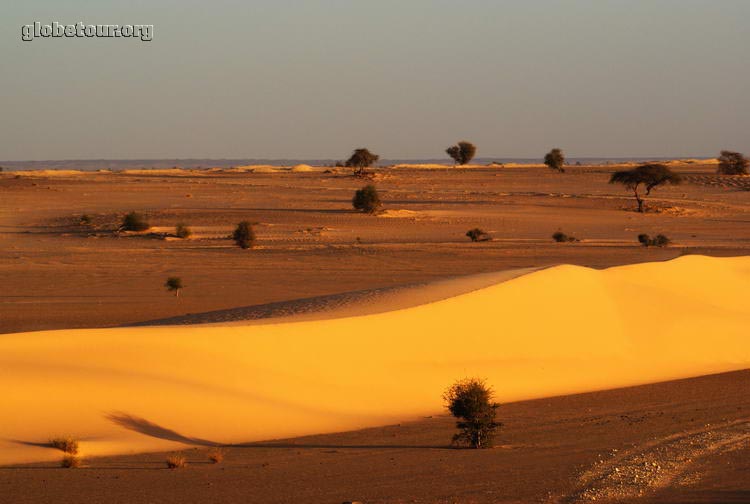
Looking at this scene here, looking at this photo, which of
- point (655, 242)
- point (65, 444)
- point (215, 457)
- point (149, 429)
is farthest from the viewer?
point (655, 242)

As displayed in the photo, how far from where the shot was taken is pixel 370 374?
54.5 feet

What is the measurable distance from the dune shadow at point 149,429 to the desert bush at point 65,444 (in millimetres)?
1060

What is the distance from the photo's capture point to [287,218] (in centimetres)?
5312

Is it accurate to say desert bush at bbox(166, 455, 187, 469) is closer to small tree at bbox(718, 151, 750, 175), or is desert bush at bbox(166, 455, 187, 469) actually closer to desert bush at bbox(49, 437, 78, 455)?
desert bush at bbox(49, 437, 78, 455)

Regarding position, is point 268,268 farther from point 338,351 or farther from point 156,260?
point 338,351

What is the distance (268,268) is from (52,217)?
24.9 m

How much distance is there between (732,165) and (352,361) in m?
78.9

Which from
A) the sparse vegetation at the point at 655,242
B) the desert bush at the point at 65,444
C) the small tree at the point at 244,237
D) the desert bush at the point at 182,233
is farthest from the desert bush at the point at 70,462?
the desert bush at the point at 182,233

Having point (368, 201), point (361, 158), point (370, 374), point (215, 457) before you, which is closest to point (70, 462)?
point (215, 457)

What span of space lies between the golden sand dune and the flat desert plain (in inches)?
1.6

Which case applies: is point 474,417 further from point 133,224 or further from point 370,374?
point 133,224

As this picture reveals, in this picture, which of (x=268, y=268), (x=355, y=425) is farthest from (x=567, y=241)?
(x=355, y=425)

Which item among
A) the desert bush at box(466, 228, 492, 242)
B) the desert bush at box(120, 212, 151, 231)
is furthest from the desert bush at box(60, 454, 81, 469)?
the desert bush at box(120, 212, 151, 231)

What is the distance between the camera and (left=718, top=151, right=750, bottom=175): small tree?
292 feet
